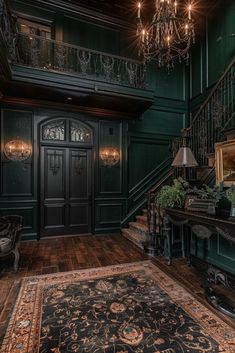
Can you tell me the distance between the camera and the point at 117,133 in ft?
19.4

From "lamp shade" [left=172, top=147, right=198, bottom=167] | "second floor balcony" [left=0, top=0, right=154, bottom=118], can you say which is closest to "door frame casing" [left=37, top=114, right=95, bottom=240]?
"second floor balcony" [left=0, top=0, right=154, bottom=118]

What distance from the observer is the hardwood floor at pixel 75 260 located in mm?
2686

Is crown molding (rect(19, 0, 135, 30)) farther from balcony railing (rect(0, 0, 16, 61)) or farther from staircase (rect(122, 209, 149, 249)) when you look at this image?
staircase (rect(122, 209, 149, 249))

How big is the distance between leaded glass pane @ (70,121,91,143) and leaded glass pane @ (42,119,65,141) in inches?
9.8

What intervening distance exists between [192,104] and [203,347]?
21.2ft

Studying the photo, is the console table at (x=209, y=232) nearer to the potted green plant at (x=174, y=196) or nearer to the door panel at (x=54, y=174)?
the potted green plant at (x=174, y=196)

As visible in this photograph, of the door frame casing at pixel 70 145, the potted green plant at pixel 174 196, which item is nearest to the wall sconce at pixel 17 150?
the door frame casing at pixel 70 145

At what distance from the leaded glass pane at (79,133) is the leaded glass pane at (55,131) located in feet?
0.82

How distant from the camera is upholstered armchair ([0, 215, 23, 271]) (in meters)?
3.17

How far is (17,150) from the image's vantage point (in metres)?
4.99

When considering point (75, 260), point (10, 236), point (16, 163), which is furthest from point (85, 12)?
point (75, 260)

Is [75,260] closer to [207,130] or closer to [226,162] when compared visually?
[226,162]

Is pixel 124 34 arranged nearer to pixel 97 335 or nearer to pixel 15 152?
pixel 15 152

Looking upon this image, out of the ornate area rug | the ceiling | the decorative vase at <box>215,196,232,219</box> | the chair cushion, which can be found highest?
the ceiling
